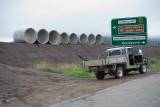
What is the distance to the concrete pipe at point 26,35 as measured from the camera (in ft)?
99.9

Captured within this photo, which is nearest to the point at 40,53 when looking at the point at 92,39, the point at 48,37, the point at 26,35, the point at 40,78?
the point at 26,35

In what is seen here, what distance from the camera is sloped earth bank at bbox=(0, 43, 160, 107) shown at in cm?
865

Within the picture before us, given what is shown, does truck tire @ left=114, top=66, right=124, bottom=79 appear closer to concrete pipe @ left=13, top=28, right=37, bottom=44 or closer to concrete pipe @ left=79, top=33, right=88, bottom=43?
concrete pipe @ left=13, top=28, right=37, bottom=44

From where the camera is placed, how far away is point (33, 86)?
1112 cm

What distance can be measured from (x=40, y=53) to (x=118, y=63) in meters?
16.1

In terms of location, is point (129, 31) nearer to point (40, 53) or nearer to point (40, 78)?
point (40, 78)

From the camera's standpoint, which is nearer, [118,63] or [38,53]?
[118,63]

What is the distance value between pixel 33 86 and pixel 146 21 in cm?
912

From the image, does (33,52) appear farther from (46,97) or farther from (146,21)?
(46,97)

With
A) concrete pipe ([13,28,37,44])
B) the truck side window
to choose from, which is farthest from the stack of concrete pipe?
the truck side window

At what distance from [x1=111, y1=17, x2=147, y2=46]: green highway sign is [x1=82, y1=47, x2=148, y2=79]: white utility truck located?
2.19 ft

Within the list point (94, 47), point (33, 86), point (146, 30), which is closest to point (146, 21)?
point (146, 30)

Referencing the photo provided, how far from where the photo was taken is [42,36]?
113 ft

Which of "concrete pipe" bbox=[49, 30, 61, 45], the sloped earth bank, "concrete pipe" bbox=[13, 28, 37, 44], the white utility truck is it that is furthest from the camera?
"concrete pipe" bbox=[49, 30, 61, 45]
